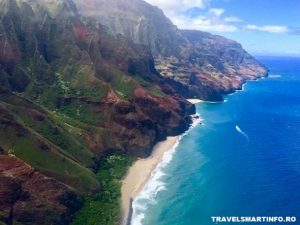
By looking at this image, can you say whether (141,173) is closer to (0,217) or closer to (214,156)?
(214,156)

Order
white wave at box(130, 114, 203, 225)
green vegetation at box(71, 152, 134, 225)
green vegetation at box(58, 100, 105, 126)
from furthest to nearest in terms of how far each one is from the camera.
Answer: green vegetation at box(58, 100, 105, 126) → white wave at box(130, 114, 203, 225) → green vegetation at box(71, 152, 134, 225)

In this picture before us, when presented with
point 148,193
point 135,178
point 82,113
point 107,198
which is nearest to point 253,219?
point 148,193

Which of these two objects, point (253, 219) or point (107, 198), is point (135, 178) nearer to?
point (107, 198)

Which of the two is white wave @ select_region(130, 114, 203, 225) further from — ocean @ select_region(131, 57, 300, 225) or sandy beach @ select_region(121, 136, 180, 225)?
sandy beach @ select_region(121, 136, 180, 225)

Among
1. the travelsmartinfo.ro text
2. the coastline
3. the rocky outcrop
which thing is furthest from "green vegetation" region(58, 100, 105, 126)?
the travelsmartinfo.ro text

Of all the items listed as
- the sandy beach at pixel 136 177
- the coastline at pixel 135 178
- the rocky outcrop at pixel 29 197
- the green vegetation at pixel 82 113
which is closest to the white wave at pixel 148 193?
the coastline at pixel 135 178

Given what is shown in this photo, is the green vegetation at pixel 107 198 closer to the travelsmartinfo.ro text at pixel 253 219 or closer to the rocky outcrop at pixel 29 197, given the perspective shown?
the rocky outcrop at pixel 29 197
